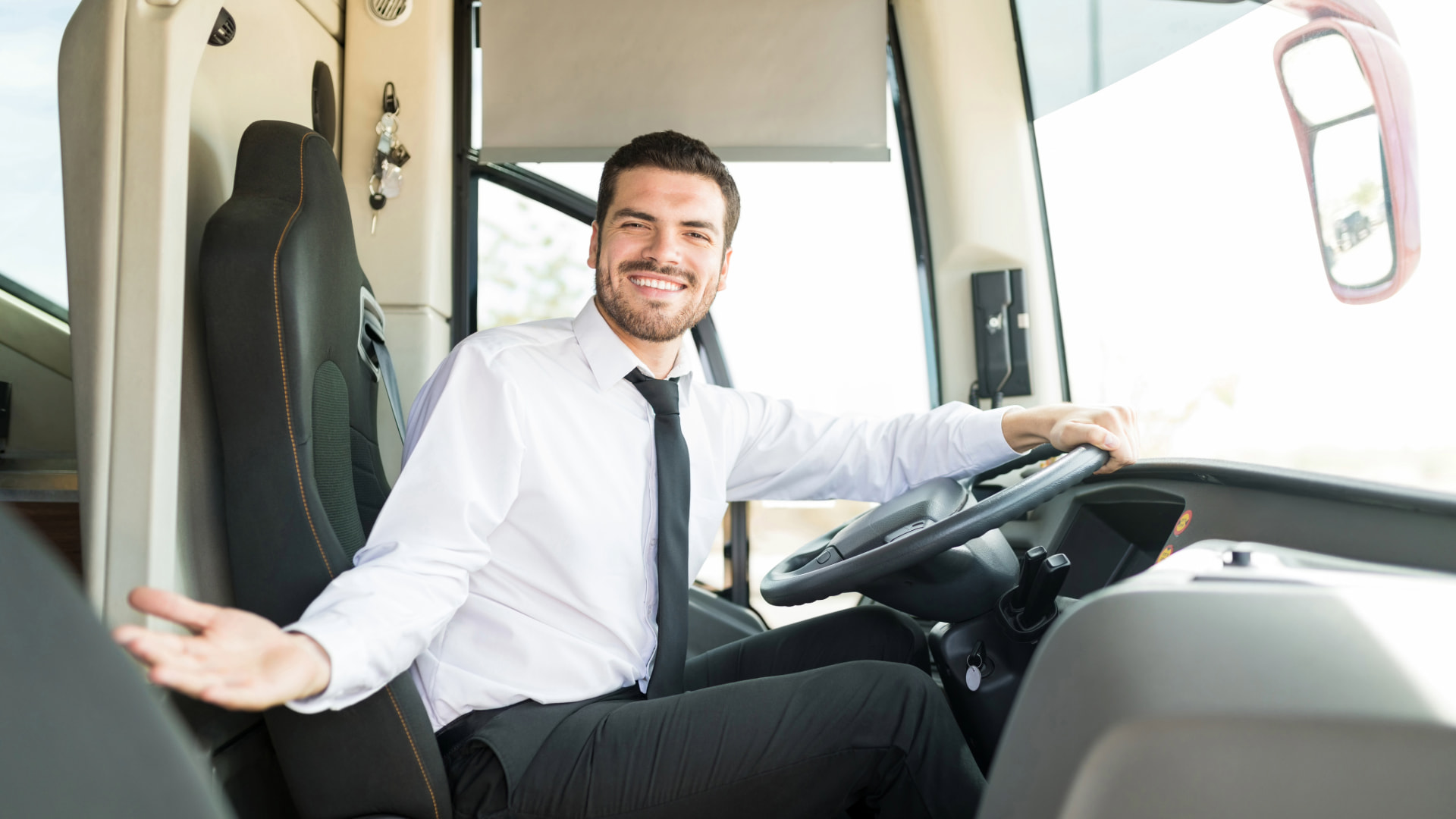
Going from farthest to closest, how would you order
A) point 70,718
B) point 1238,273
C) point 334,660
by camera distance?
point 1238,273
point 334,660
point 70,718

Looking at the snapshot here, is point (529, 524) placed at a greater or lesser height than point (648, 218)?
lesser

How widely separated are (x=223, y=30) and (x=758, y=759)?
4.58ft

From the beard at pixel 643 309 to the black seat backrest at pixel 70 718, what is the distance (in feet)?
3.86

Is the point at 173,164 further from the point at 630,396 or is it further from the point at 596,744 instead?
the point at 596,744

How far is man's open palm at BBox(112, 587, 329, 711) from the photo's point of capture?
2.30ft

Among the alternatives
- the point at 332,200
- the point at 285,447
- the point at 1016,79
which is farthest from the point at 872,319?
the point at 285,447

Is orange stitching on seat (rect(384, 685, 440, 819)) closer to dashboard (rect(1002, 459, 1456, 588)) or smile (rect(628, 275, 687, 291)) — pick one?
smile (rect(628, 275, 687, 291))

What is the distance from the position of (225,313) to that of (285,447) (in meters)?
0.18

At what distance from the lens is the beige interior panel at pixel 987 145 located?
238 centimetres

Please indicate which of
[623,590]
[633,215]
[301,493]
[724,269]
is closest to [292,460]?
[301,493]

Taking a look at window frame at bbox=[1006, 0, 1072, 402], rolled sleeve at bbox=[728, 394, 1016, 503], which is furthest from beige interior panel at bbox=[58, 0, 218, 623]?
window frame at bbox=[1006, 0, 1072, 402]

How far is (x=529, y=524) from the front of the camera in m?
1.35

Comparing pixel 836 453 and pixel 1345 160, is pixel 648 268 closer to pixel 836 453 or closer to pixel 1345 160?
pixel 836 453

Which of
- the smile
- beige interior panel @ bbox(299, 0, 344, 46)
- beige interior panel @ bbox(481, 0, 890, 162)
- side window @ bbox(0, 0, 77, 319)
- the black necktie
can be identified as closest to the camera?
the black necktie
